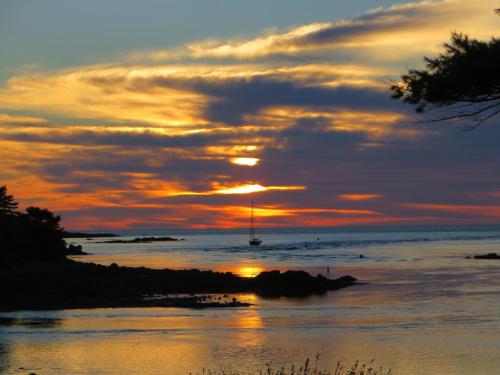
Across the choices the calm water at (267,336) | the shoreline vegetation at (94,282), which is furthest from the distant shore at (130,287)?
the calm water at (267,336)

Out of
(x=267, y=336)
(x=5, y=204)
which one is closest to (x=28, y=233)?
(x=5, y=204)

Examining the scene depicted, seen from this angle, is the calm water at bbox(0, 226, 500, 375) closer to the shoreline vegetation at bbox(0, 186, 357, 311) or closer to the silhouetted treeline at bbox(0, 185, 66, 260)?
the shoreline vegetation at bbox(0, 186, 357, 311)

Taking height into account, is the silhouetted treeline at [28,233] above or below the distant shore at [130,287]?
above

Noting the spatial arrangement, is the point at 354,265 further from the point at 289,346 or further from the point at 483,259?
the point at 289,346

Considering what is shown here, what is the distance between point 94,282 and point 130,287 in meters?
3.17

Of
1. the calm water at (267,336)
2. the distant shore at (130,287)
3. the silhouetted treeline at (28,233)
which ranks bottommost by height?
the calm water at (267,336)

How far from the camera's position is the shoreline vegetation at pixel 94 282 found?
Result: 53.1m

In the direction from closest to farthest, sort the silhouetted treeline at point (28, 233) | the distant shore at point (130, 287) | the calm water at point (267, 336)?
the calm water at point (267, 336)
the distant shore at point (130, 287)
the silhouetted treeline at point (28, 233)

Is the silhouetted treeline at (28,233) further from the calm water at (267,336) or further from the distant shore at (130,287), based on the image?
the calm water at (267,336)

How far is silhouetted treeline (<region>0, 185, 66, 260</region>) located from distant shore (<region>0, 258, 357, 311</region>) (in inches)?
91.9

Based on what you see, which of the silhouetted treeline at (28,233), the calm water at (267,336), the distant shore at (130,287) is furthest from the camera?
the silhouetted treeline at (28,233)

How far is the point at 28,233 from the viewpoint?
3383 inches

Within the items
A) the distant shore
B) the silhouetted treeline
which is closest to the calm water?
the distant shore

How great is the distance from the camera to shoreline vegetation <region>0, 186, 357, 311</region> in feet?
174
